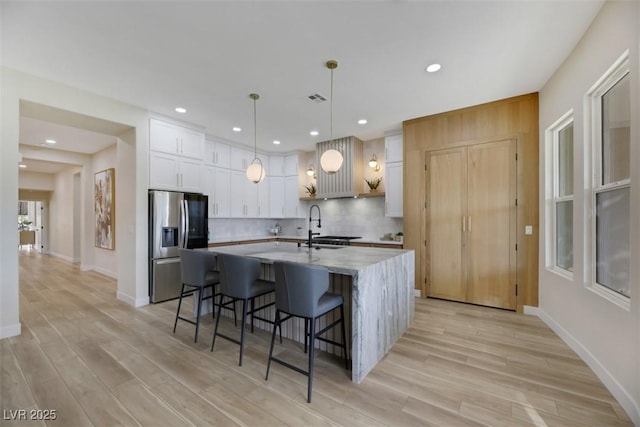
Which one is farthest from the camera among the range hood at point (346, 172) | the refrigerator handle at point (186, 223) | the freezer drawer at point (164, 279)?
the range hood at point (346, 172)

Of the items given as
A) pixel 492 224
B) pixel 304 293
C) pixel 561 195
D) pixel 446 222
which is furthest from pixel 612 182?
pixel 304 293

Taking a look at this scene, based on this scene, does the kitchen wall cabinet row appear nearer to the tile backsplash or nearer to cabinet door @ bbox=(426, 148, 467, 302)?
the tile backsplash

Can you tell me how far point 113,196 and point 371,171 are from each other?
544 centimetres

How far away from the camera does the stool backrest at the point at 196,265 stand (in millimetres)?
2760

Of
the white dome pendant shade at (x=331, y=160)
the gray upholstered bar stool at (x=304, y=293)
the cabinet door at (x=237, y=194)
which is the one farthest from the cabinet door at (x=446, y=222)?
the cabinet door at (x=237, y=194)

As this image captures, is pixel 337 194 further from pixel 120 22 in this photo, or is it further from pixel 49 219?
pixel 49 219

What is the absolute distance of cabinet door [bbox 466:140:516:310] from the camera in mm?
3596

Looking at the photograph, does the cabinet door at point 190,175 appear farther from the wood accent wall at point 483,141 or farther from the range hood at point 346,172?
the wood accent wall at point 483,141

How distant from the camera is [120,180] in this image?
4.19 m

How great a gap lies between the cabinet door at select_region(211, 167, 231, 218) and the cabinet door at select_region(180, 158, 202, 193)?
0.61 m

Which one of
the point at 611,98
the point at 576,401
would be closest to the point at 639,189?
the point at 611,98

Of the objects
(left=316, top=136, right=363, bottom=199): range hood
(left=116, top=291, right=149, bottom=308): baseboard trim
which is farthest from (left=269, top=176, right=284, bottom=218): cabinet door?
(left=116, top=291, right=149, bottom=308): baseboard trim

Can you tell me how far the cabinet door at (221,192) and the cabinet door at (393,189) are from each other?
123 inches

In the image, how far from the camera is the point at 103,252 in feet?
20.3
